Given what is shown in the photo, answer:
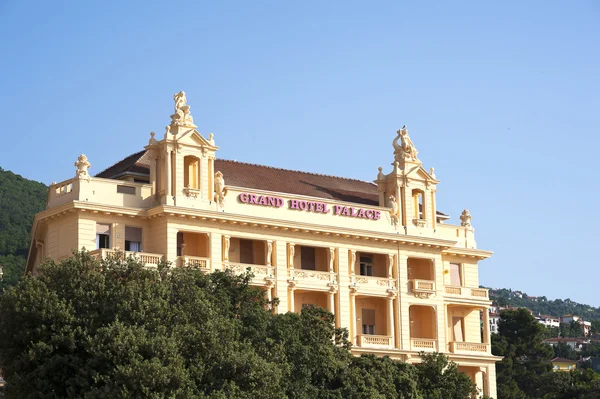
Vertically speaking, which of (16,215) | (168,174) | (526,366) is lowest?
(526,366)

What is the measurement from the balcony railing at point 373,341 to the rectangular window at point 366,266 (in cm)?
473

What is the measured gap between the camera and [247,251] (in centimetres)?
7631

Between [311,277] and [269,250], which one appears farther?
[311,277]

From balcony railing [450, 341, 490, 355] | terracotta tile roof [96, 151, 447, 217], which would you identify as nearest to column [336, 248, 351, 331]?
terracotta tile roof [96, 151, 447, 217]

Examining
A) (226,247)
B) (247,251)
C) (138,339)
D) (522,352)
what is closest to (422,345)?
(247,251)

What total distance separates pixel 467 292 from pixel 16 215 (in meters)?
88.2

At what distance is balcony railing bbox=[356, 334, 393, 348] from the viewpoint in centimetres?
7769

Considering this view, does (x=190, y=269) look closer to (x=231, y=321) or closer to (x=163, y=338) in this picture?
(x=231, y=321)

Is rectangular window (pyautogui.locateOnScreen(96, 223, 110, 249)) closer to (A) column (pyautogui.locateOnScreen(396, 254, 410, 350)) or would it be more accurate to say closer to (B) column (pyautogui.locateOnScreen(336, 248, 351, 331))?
(B) column (pyautogui.locateOnScreen(336, 248, 351, 331))

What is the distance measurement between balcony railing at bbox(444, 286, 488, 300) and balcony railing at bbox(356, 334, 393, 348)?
7.35 metres

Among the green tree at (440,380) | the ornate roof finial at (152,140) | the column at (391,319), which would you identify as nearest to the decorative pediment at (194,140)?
the ornate roof finial at (152,140)

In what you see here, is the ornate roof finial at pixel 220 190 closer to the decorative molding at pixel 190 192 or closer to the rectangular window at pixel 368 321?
the decorative molding at pixel 190 192

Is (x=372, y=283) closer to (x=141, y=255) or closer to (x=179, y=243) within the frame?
(x=179, y=243)

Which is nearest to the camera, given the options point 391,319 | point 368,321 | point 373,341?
point 373,341
